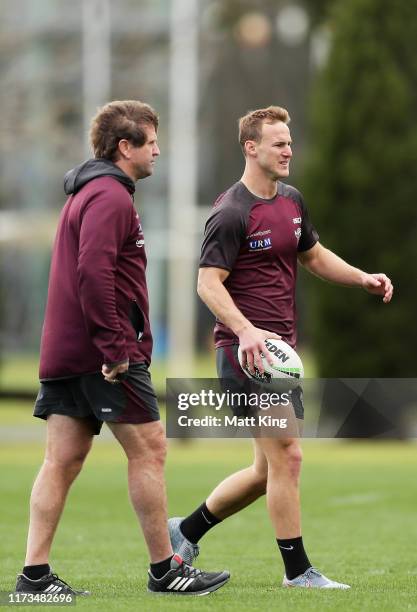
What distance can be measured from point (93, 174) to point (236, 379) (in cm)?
133

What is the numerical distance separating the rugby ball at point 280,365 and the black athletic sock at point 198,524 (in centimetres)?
110

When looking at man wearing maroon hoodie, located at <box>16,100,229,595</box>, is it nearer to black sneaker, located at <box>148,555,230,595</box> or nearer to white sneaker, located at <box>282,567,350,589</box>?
black sneaker, located at <box>148,555,230,595</box>

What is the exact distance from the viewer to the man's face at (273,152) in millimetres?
7641

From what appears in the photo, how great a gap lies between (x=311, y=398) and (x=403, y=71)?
657 inches

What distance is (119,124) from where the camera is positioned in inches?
281

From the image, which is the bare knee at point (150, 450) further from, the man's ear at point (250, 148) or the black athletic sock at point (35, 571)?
the man's ear at point (250, 148)

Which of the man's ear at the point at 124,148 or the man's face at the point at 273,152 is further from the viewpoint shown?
Answer: the man's face at the point at 273,152

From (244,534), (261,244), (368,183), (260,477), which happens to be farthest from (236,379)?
(368,183)

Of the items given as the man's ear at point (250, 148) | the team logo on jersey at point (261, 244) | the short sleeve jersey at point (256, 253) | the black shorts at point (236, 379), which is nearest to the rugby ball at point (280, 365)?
the black shorts at point (236, 379)

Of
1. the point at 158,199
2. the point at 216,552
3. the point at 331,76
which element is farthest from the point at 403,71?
the point at 158,199

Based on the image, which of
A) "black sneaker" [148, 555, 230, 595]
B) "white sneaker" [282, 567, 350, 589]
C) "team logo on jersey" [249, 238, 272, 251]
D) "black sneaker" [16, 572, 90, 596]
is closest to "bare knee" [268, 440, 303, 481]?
"white sneaker" [282, 567, 350, 589]

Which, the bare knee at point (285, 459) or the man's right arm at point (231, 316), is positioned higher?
the man's right arm at point (231, 316)

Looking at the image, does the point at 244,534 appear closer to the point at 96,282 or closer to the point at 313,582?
the point at 313,582

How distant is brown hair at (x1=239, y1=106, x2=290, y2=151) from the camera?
25.3 ft
